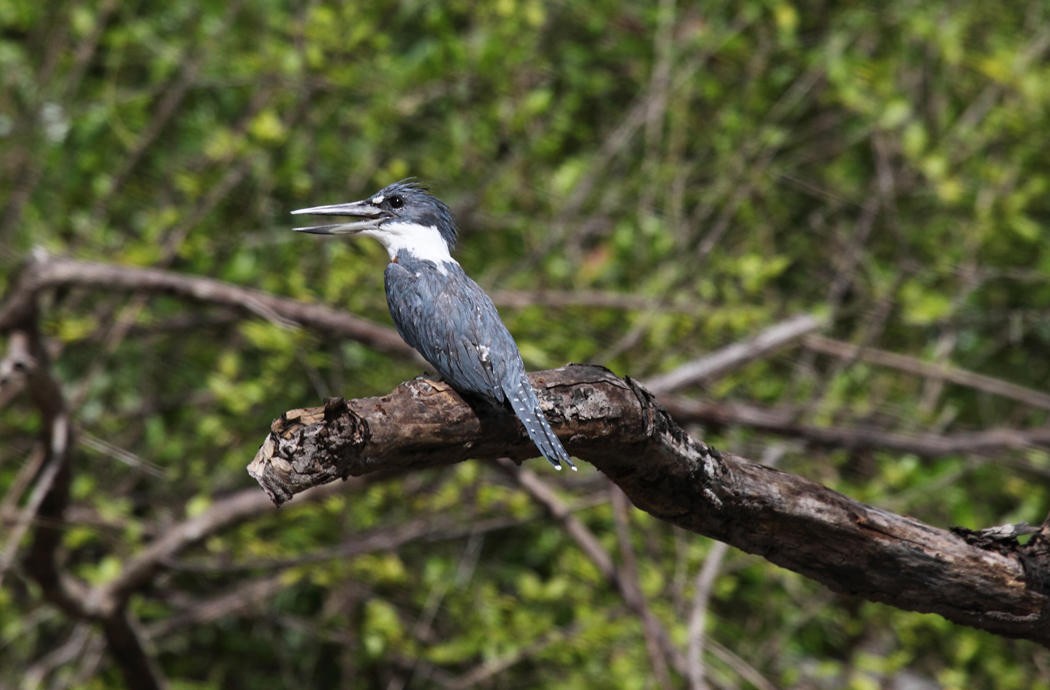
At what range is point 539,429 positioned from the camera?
106 inches

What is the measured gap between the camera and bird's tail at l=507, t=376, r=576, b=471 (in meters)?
2.70

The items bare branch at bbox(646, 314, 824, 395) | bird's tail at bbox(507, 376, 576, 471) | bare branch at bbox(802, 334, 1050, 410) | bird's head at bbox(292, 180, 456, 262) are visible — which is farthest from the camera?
bare branch at bbox(802, 334, 1050, 410)

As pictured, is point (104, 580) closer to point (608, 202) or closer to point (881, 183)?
point (608, 202)

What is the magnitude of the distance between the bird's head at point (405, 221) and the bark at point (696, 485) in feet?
4.64

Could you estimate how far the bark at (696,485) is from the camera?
2.43 metres

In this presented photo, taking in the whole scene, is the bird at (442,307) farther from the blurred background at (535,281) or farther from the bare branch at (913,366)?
the bare branch at (913,366)

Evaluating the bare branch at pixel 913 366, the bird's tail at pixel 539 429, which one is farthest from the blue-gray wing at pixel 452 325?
the bare branch at pixel 913 366

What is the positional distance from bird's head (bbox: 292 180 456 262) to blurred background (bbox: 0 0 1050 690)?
102 centimetres

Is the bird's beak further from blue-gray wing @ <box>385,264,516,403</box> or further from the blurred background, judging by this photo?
the blurred background

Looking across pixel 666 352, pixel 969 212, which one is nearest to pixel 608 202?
pixel 666 352

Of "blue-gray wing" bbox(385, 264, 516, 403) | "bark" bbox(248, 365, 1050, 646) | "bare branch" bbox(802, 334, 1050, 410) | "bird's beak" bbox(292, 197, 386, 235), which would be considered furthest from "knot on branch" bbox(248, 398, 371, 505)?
"bare branch" bbox(802, 334, 1050, 410)

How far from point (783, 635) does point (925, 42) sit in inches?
115

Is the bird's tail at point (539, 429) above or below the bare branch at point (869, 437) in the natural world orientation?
below

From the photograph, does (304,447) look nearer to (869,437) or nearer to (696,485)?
(696,485)
